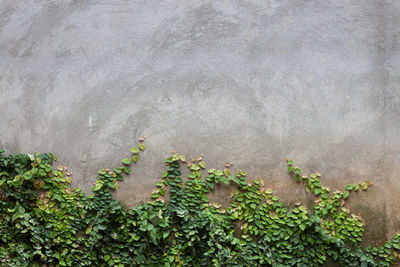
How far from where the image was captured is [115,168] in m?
4.49

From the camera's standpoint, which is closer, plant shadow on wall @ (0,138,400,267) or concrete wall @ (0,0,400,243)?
plant shadow on wall @ (0,138,400,267)

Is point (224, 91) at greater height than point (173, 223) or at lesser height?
greater

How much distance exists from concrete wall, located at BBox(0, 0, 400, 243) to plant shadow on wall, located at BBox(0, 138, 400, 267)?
0.13 meters

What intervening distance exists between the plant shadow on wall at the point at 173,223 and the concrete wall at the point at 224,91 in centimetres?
13

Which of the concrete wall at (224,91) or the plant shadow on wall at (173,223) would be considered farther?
the concrete wall at (224,91)

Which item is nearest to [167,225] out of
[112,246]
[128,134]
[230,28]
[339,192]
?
[112,246]

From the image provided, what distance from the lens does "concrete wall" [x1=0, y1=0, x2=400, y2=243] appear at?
4500 mm

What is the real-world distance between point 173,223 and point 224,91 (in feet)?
4.81

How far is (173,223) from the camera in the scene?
444 centimetres

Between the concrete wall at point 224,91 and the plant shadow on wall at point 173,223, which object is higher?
the concrete wall at point 224,91

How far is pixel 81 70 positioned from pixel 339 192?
2.98 meters

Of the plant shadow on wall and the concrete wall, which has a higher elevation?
the concrete wall

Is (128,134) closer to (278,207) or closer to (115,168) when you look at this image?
(115,168)

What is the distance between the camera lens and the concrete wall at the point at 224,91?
450 centimetres
